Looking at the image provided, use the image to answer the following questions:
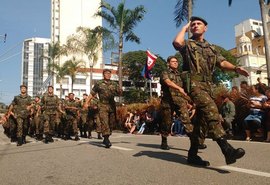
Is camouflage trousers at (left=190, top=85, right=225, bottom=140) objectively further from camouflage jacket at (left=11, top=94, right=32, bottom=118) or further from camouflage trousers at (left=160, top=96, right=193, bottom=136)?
camouflage jacket at (left=11, top=94, right=32, bottom=118)

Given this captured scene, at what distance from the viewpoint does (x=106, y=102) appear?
8.70 meters

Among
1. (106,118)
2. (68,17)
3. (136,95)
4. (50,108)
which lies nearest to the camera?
(106,118)

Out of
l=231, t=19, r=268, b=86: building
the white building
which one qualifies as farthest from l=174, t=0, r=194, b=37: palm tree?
the white building

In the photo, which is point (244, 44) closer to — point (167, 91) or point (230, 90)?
point (230, 90)

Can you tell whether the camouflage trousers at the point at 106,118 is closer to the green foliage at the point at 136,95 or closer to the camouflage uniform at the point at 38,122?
the camouflage uniform at the point at 38,122

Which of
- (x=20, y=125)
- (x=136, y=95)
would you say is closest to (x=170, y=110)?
(x=20, y=125)

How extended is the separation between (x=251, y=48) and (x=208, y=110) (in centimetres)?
10326

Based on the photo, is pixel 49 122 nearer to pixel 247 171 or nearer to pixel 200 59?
pixel 200 59

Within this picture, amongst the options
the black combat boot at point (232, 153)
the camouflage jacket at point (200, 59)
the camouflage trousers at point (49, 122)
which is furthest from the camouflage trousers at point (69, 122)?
the black combat boot at point (232, 153)

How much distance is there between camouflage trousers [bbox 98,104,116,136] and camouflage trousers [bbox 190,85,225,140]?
400cm

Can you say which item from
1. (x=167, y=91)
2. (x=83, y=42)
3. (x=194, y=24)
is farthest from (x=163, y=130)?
(x=83, y=42)

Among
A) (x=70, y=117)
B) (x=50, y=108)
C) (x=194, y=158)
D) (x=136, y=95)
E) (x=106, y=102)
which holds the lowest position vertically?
(x=194, y=158)

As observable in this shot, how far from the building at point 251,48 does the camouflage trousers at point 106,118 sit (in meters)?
82.6

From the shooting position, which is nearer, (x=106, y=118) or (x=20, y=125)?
(x=106, y=118)
